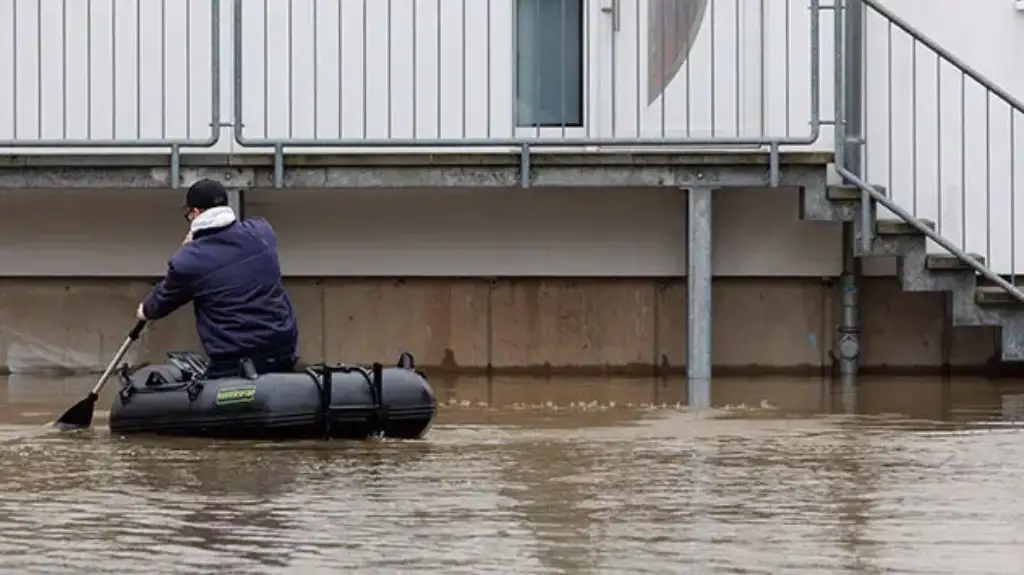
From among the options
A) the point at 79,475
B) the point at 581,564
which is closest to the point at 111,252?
the point at 79,475

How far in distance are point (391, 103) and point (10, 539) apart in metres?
7.18

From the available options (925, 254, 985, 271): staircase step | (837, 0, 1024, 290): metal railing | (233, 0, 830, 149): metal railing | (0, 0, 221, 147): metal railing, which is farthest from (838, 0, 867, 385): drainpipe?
(0, 0, 221, 147): metal railing

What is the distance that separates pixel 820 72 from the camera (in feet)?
45.4

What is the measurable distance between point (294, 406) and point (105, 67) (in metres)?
4.70

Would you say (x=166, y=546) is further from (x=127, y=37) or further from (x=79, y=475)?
(x=127, y=37)

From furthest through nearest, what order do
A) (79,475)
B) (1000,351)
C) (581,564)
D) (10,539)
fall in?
(1000,351) < (79,475) < (10,539) < (581,564)

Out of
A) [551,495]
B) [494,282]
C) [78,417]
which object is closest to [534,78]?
[494,282]

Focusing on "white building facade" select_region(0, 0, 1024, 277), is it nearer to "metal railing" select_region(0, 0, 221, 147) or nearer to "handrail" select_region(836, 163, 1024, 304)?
"metal railing" select_region(0, 0, 221, 147)

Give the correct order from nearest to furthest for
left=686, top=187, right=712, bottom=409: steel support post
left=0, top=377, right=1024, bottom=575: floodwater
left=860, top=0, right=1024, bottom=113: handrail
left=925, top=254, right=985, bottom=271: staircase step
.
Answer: left=0, top=377, right=1024, bottom=575: floodwater → left=860, top=0, right=1024, bottom=113: handrail → left=925, top=254, right=985, bottom=271: staircase step → left=686, top=187, right=712, bottom=409: steel support post

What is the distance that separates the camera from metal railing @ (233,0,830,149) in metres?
13.9

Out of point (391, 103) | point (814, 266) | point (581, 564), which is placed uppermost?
point (391, 103)

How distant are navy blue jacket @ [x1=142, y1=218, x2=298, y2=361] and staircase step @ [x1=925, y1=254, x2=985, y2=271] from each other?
439 centimetres

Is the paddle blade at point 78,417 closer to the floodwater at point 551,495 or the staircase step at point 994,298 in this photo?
the floodwater at point 551,495

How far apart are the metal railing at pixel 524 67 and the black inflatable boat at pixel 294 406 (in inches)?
147
